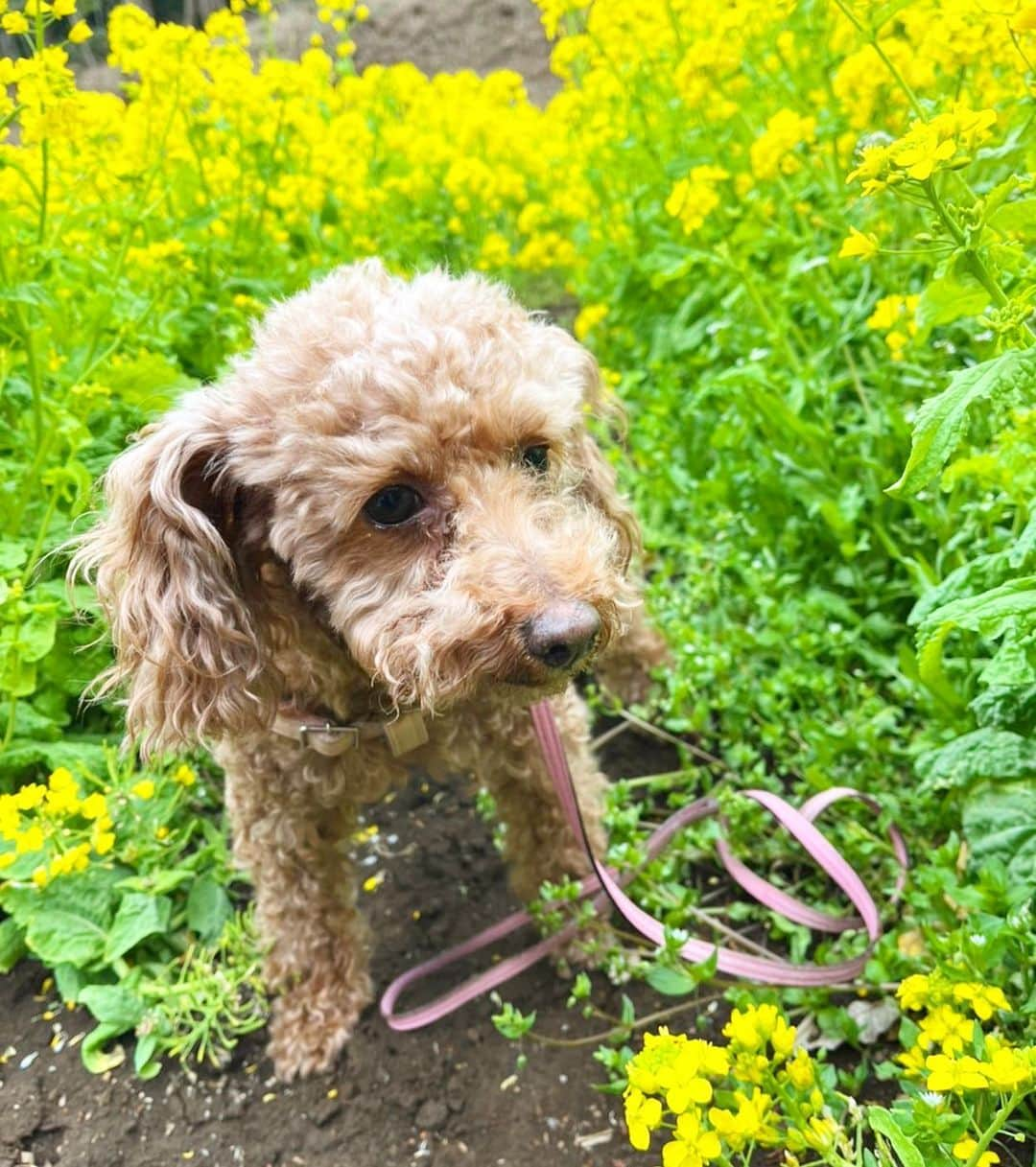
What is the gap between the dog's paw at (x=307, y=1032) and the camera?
7.56ft

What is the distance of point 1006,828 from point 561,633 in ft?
3.13

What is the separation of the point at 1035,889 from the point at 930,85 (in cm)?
233

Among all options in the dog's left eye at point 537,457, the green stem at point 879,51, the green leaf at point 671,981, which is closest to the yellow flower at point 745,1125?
the green leaf at point 671,981

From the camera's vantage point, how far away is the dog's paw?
2.30 metres

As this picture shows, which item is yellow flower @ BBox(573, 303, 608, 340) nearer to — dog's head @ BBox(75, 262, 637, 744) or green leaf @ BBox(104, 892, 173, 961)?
A: dog's head @ BBox(75, 262, 637, 744)

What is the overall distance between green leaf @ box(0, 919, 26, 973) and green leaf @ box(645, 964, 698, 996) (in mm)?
1577

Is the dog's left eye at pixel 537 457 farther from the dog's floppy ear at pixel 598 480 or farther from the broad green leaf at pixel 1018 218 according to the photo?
the broad green leaf at pixel 1018 218

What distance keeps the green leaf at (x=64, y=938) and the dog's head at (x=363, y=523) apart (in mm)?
764

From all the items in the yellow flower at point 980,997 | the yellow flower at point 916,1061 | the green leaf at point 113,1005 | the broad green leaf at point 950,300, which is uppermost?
the broad green leaf at point 950,300

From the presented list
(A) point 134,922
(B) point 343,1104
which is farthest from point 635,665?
(A) point 134,922

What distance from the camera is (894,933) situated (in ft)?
6.86

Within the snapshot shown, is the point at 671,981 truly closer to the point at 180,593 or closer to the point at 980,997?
the point at 980,997

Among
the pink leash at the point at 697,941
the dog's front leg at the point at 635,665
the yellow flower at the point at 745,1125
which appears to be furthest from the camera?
the dog's front leg at the point at 635,665

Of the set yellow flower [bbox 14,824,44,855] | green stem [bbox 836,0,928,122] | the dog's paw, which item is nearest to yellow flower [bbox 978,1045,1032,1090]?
green stem [bbox 836,0,928,122]
